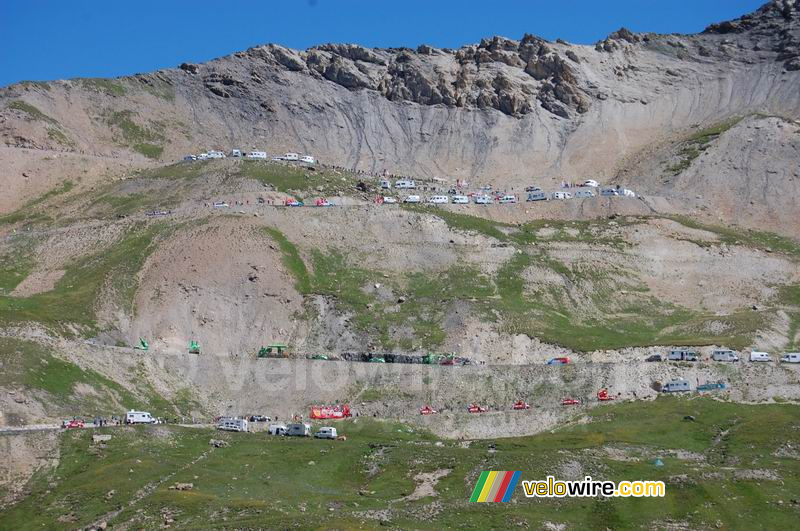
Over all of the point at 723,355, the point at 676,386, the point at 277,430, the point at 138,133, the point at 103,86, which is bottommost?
the point at 277,430

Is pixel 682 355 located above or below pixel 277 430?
above

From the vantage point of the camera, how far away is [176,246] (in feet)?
416

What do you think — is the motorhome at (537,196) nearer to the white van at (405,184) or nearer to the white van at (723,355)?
the white van at (405,184)

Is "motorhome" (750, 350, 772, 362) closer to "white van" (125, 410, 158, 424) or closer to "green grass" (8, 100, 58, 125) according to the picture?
"white van" (125, 410, 158, 424)

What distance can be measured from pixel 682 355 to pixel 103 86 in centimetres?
12407

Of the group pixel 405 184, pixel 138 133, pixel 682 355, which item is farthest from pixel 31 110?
pixel 682 355

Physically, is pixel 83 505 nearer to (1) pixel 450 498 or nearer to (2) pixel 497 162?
(1) pixel 450 498

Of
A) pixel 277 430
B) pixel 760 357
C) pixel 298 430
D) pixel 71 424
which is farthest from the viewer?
pixel 760 357

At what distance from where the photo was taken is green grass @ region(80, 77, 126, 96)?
196125 mm

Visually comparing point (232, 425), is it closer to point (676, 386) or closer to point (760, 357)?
point (676, 386)

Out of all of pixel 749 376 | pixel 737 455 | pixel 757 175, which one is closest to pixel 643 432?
pixel 737 455

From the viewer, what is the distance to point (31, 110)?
182 metres

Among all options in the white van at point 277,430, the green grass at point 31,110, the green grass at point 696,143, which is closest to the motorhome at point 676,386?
the white van at point 277,430

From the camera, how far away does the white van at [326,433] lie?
309 ft
